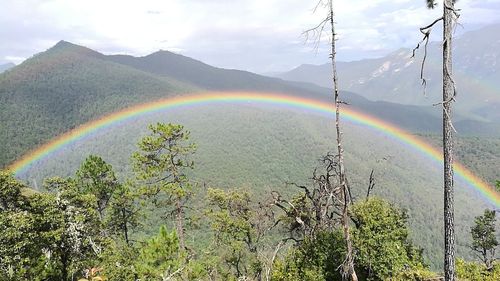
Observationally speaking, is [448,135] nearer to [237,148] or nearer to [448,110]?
[448,110]

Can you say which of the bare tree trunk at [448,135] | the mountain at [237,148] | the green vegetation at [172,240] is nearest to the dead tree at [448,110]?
the bare tree trunk at [448,135]

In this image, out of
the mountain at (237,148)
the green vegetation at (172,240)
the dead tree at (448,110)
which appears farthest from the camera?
the mountain at (237,148)

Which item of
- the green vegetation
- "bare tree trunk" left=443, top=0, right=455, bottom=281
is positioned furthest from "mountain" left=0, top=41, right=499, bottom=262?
"bare tree trunk" left=443, top=0, right=455, bottom=281

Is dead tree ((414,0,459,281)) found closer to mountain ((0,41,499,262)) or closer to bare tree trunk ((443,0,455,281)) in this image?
bare tree trunk ((443,0,455,281))

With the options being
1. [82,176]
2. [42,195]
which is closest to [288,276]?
[42,195]

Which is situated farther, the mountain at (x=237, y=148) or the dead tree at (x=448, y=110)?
the mountain at (x=237, y=148)

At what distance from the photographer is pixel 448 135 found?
30.1ft

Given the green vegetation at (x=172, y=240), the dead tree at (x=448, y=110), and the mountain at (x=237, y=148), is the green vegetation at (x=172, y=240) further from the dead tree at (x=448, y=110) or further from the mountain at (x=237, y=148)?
the mountain at (x=237, y=148)

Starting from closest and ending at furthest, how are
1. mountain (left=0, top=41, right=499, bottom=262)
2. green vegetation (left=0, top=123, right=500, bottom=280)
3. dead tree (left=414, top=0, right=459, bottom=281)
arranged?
1. dead tree (left=414, top=0, right=459, bottom=281)
2. green vegetation (left=0, top=123, right=500, bottom=280)
3. mountain (left=0, top=41, right=499, bottom=262)

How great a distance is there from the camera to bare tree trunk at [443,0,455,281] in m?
8.70

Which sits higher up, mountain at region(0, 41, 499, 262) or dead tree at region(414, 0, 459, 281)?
dead tree at region(414, 0, 459, 281)

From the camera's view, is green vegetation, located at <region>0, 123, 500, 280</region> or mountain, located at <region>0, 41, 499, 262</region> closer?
green vegetation, located at <region>0, 123, 500, 280</region>

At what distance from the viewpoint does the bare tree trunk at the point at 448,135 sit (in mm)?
8695

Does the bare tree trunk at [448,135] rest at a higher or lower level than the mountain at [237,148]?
higher
